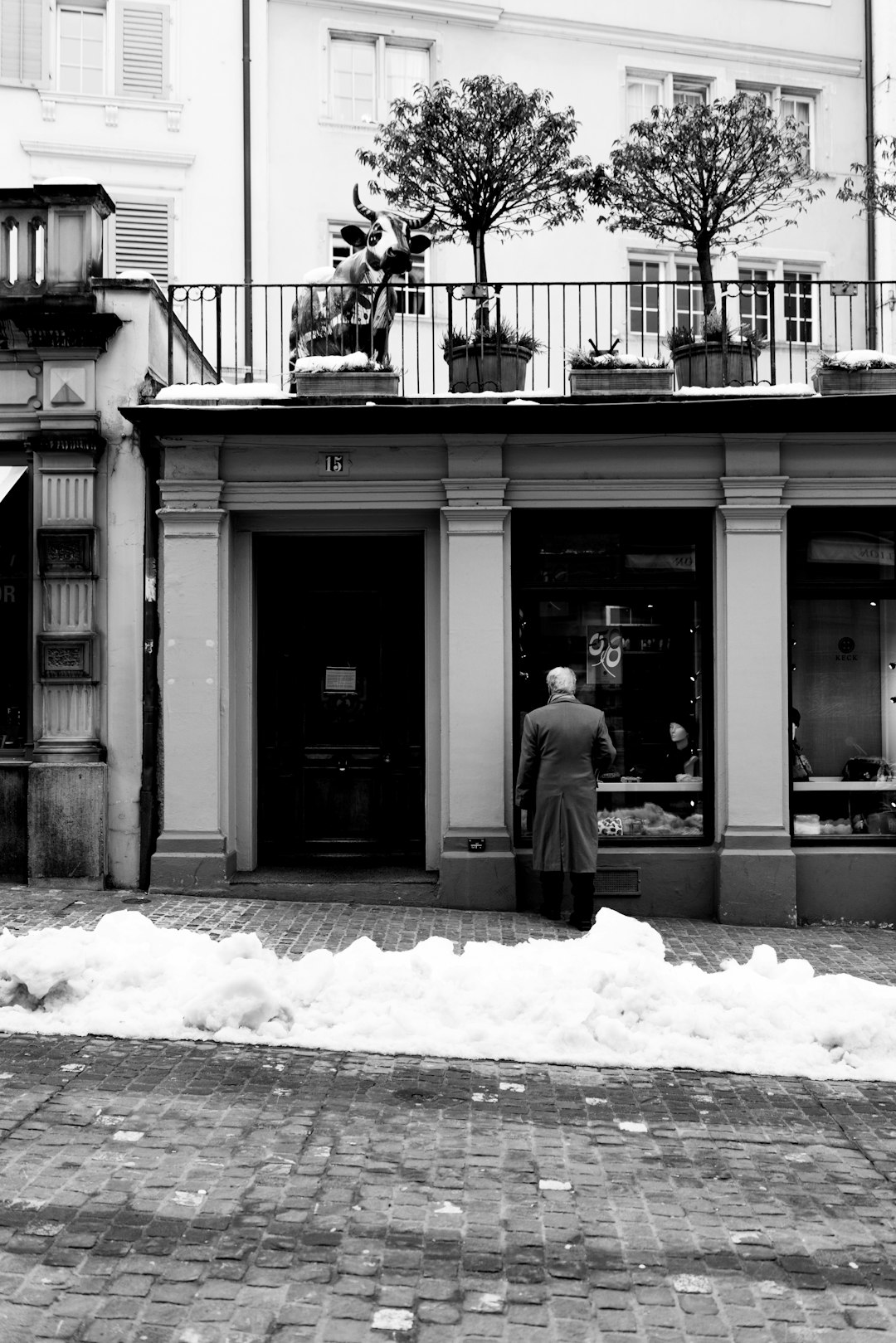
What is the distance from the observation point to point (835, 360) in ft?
35.4

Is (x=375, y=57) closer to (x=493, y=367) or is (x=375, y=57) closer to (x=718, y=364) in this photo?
(x=493, y=367)

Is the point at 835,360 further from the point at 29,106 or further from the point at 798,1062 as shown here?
the point at 29,106

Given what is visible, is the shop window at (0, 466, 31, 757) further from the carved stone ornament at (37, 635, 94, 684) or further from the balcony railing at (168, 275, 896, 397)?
the balcony railing at (168, 275, 896, 397)

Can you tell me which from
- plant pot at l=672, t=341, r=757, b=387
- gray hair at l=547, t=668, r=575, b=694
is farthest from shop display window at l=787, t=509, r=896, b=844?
gray hair at l=547, t=668, r=575, b=694

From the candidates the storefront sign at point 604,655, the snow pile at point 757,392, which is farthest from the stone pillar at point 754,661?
the storefront sign at point 604,655

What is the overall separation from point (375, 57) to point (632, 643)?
13.7 metres

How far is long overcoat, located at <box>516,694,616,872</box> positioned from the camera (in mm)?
9992

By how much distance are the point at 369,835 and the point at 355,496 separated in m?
3.19

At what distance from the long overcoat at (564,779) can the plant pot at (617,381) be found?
270 cm

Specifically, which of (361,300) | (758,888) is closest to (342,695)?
(361,300)

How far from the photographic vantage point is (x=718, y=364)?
1129 centimetres

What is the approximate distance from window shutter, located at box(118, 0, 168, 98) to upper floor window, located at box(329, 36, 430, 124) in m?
2.66

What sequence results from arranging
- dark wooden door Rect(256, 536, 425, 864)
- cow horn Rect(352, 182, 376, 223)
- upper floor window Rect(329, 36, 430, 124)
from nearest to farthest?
1. cow horn Rect(352, 182, 376, 223)
2. dark wooden door Rect(256, 536, 425, 864)
3. upper floor window Rect(329, 36, 430, 124)

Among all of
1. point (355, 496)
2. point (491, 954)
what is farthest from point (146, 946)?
point (355, 496)
